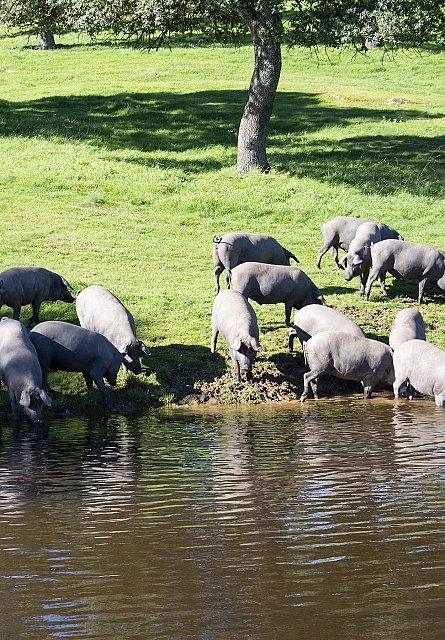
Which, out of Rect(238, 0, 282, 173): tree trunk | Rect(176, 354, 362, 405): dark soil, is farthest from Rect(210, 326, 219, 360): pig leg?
Rect(238, 0, 282, 173): tree trunk

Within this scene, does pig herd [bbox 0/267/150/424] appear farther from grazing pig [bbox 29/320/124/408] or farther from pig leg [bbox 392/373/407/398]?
pig leg [bbox 392/373/407/398]

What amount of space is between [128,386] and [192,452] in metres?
3.50

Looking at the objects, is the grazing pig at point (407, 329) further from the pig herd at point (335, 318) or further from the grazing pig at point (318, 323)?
the grazing pig at point (318, 323)

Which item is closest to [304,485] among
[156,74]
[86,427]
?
[86,427]

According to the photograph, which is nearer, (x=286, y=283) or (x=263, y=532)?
(x=263, y=532)

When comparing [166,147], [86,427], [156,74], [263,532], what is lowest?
[86,427]

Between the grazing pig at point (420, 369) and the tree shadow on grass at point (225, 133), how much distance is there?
12.5 meters

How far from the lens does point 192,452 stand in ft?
32.6

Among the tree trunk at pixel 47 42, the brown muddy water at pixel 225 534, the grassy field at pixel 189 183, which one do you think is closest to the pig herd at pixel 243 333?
the grassy field at pixel 189 183

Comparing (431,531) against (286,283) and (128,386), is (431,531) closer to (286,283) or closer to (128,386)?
(128,386)

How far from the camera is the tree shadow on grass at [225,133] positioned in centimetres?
2625

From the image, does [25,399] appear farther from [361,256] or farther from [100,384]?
[361,256]

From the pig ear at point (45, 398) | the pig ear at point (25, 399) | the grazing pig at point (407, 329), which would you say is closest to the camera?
the pig ear at point (45, 398)

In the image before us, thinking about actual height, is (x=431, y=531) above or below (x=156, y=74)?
below
